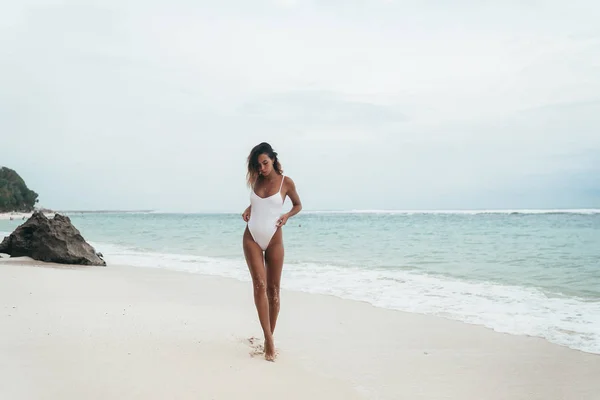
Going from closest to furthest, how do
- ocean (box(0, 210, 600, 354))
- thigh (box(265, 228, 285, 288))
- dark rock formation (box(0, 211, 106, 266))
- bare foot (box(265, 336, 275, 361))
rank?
bare foot (box(265, 336, 275, 361)) < thigh (box(265, 228, 285, 288)) < ocean (box(0, 210, 600, 354)) < dark rock formation (box(0, 211, 106, 266))

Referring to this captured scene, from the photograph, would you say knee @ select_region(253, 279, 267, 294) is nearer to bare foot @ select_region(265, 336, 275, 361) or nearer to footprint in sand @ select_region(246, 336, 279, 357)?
bare foot @ select_region(265, 336, 275, 361)

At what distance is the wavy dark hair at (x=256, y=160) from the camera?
4.51m

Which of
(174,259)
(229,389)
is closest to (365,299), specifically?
(229,389)

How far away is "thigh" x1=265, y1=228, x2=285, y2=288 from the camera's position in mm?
4578

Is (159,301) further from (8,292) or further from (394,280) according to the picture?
(394,280)

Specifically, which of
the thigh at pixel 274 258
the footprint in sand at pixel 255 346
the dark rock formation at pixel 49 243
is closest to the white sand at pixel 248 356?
the footprint in sand at pixel 255 346

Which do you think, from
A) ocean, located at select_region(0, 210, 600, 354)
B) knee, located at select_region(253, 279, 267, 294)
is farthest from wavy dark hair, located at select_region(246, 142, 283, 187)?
ocean, located at select_region(0, 210, 600, 354)

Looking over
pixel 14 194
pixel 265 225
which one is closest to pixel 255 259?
pixel 265 225

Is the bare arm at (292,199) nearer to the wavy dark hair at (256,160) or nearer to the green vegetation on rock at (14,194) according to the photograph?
the wavy dark hair at (256,160)

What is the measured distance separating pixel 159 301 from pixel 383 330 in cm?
333

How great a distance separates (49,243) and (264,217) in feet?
28.1

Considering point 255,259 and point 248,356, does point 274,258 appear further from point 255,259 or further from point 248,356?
point 248,356

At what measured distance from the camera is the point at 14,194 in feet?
351

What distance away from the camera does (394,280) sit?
34.0ft
